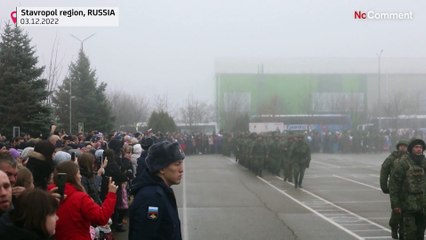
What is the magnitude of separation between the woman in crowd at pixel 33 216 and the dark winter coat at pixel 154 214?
54cm

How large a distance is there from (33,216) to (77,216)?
1.62 m

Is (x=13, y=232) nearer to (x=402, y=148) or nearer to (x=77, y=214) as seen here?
(x=77, y=214)

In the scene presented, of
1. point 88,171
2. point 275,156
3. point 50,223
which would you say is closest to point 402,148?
point 88,171

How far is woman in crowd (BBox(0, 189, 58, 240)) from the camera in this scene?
11.6ft

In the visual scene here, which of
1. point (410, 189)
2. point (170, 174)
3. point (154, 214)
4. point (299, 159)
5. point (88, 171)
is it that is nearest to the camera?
point (154, 214)

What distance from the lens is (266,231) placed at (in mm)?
10539

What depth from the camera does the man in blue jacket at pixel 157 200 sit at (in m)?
3.81

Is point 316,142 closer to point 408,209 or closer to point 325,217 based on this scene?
point 325,217

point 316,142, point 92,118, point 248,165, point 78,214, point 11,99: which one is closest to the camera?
point 78,214

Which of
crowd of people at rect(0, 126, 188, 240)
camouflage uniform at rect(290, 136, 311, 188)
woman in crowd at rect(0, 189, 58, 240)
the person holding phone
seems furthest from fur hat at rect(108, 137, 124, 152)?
camouflage uniform at rect(290, 136, 311, 188)

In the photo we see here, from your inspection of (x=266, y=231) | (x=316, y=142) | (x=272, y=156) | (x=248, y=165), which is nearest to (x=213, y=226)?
(x=266, y=231)

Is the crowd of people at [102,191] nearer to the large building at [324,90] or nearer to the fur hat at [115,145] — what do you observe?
the fur hat at [115,145]

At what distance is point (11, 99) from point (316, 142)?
32442 mm

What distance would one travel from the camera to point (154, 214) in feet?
12.5
